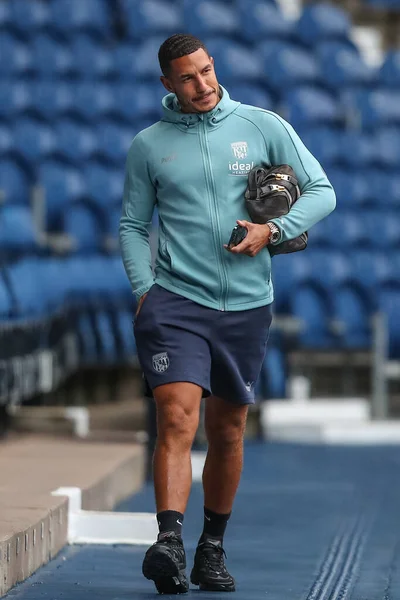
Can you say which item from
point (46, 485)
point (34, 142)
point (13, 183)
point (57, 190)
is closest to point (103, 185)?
point (57, 190)

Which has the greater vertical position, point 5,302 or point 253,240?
point 253,240

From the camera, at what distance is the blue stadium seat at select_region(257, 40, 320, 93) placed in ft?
40.2

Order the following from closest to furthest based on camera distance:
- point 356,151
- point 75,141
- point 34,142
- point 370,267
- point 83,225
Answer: point 83,225 → point 370,267 → point 34,142 → point 75,141 → point 356,151

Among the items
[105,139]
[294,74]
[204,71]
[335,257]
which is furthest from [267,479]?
[294,74]

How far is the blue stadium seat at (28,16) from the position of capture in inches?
504

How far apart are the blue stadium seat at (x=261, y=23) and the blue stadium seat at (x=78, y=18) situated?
4.13 feet

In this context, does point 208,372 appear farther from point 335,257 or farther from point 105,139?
point 105,139

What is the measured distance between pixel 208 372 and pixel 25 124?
8189 mm

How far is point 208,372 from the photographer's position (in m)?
3.35

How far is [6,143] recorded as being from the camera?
10914mm

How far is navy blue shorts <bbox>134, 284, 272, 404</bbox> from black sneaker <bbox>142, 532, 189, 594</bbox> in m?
0.36

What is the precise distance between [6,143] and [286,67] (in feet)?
9.04

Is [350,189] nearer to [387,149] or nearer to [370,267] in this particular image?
[387,149]

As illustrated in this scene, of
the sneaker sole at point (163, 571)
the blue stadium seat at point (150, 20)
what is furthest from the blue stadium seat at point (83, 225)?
the sneaker sole at point (163, 571)
